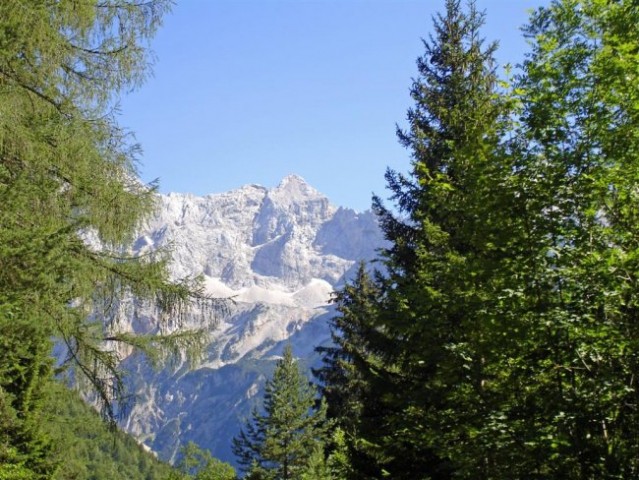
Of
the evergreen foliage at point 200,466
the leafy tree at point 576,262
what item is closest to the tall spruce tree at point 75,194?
the leafy tree at point 576,262

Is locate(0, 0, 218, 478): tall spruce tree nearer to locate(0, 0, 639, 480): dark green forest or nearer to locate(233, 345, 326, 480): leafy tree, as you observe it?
locate(0, 0, 639, 480): dark green forest

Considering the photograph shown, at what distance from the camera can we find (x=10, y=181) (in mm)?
7504

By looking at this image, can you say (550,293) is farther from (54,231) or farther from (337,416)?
(337,416)

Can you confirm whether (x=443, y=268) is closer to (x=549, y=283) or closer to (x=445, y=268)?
(x=445, y=268)

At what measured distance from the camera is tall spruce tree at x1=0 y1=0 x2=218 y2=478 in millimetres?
7219

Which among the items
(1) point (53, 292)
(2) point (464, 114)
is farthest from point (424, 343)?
(1) point (53, 292)

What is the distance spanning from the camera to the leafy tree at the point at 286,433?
3097 centimetres

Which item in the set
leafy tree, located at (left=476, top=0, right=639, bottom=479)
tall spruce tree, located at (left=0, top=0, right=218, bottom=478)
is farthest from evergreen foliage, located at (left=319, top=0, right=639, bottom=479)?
tall spruce tree, located at (left=0, top=0, right=218, bottom=478)

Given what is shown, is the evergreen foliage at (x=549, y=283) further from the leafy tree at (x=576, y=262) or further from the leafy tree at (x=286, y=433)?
the leafy tree at (x=286, y=433)

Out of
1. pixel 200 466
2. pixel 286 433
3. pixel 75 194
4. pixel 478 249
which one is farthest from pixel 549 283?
pixel 200 466

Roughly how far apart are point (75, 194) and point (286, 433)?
84.3 feet

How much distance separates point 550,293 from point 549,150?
79.6 inches

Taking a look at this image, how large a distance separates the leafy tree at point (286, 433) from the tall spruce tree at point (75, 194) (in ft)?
71.1

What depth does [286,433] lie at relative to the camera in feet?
104
